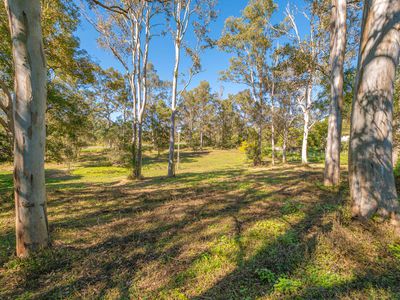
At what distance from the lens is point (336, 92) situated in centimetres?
620

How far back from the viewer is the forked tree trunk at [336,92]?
612 cm

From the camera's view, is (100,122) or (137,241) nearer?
(137,241)

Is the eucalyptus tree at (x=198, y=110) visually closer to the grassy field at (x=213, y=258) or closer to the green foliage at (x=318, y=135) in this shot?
the green foliage at (x=318, y=135)

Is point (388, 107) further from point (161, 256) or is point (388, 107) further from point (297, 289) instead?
point (161, 256)

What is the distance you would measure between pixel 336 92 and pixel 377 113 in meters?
3.89

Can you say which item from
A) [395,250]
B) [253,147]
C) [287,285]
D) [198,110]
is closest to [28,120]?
[287,285]

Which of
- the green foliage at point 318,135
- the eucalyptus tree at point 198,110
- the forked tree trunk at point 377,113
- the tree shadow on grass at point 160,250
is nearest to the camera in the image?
the tree shadow on grass at point 160,250

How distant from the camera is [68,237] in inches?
126

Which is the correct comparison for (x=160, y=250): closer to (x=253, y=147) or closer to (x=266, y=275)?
(x=266, y=275)

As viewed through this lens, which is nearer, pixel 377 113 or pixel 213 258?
pixel 213 258

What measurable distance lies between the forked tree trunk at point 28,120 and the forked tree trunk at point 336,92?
7.44 metres

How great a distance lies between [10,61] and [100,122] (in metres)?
23.3

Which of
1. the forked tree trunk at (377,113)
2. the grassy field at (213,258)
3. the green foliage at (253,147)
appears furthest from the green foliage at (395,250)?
the green foliage at (253,147)

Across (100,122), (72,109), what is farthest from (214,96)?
(72,109)
